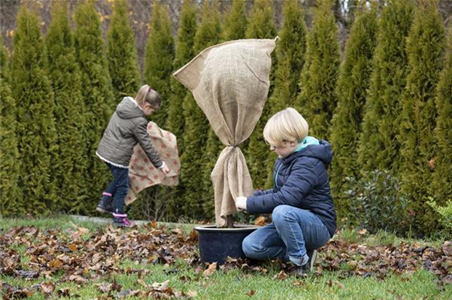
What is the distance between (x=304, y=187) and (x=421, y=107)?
3.10m

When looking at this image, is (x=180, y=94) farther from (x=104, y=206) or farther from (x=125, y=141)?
(x=104, y=206)

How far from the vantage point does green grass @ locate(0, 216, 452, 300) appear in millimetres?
4168

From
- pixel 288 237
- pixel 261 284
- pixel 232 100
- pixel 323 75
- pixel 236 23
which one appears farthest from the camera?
pixel 236 23

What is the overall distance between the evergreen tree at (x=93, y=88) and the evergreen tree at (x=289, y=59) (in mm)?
2442

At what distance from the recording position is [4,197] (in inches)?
349

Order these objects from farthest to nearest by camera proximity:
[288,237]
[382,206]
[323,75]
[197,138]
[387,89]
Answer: [197,138], [323,75], [387,89], [382,206], [288,237]

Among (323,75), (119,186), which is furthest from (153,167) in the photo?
(323,75)

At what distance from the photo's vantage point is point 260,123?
864cm

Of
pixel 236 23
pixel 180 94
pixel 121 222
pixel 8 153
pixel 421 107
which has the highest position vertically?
pixel 236 23

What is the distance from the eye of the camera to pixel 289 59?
28.1 feet

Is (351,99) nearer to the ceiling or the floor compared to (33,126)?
nearer to the ceiling

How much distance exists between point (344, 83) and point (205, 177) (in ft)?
7.46

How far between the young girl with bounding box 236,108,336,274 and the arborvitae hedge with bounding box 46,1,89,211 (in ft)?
15.9

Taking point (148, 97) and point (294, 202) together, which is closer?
point (294, 202)
